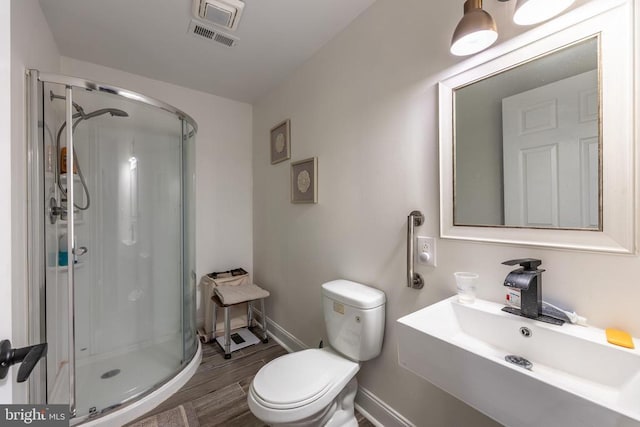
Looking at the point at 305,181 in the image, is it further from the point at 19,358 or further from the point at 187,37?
the point at 19,358

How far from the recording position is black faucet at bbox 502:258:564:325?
806 millimetres

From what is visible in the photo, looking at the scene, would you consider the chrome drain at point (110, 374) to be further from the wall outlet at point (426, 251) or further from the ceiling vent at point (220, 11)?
the ceiling vent at point (220, 11)

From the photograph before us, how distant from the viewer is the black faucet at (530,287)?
2.64 feet

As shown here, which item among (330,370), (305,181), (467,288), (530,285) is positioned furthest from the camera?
(305,181)

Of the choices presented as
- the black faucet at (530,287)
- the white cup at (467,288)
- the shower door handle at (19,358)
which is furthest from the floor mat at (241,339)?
the black faucet at (530,287)

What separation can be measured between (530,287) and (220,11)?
6.79 ft

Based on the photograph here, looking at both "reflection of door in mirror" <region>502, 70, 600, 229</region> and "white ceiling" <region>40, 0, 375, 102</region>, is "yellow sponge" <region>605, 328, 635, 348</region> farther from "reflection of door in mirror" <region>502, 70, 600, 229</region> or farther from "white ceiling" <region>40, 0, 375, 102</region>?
"white ceiling" <region>40, 0, 375, 102</region>

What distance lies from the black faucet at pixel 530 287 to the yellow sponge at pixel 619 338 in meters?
0.10

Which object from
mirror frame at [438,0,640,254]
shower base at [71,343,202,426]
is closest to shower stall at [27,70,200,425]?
shower base at [71,343,202,426]

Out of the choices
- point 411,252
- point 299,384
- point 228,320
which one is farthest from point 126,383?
point 411,252

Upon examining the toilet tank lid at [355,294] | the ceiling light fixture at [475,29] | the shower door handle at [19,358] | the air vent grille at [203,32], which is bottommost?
the toilet tank lid at [355,294]

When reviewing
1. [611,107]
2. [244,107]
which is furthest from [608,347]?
[244,107]

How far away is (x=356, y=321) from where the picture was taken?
135 cm

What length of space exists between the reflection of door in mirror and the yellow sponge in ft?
1.03
